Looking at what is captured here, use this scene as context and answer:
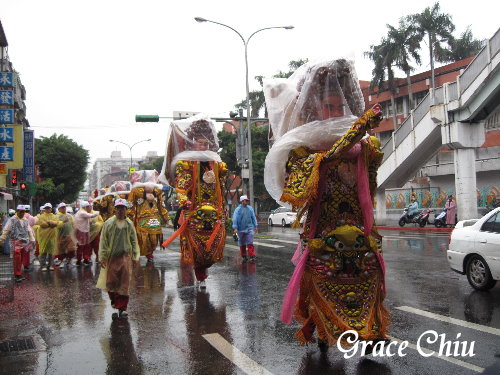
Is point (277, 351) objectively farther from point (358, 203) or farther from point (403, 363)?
point (358, 203)

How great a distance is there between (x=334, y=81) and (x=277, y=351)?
101 inches

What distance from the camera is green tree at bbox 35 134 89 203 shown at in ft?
153

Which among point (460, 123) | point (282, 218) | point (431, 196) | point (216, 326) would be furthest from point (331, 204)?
point (431, 196)

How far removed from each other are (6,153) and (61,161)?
3098 cm

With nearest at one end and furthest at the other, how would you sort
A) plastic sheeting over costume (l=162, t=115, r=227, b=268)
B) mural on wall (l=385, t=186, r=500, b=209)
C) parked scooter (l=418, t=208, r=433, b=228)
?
plastic sheeting over costume (l=162, t=115, r=227, b=268), parked scooter (l=418, t=208, r=433, b=228), mural on wall (l=385, t=186, r=500, b=209)

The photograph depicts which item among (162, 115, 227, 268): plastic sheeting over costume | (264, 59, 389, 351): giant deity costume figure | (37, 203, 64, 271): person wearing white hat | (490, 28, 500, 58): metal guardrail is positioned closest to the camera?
(264, 59, 389, 351): giant deity costume figure

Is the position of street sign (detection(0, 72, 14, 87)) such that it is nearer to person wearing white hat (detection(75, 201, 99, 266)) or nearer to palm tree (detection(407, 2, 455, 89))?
person wearing white hat (detection(75, 201, 99, 266))

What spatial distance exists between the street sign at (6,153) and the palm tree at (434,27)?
29750 millimetres

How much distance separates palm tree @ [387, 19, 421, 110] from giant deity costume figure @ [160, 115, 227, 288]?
31.8m

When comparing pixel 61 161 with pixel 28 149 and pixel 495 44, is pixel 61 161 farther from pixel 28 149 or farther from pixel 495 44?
pixel 495 44

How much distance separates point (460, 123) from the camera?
62.1 feet

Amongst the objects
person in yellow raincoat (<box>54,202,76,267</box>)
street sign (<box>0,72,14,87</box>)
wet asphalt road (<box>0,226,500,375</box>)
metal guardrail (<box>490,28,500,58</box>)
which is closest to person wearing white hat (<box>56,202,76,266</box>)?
person in yellow raincoat (<box>54,202,76,267</box>)

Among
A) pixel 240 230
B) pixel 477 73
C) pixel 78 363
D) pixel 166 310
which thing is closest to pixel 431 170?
pixel 477 73

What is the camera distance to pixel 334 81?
14.0 ft
